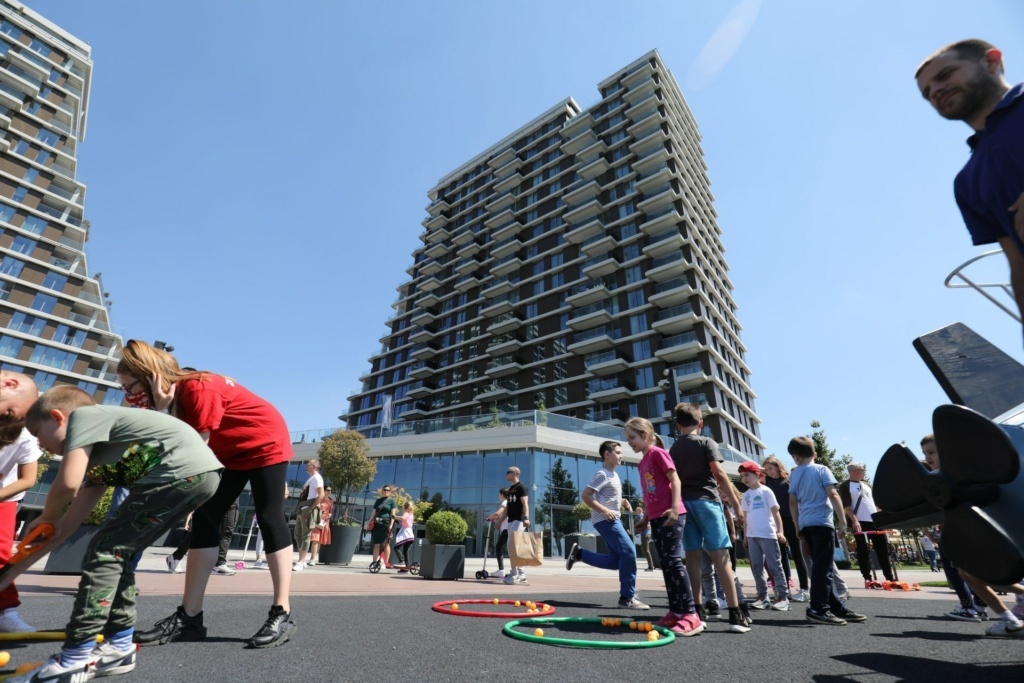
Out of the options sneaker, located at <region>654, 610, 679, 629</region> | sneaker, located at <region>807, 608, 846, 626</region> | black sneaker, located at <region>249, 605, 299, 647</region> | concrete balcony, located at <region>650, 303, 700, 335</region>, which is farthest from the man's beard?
concrete balcony, located at <region>650, 303, 700, 335</region>

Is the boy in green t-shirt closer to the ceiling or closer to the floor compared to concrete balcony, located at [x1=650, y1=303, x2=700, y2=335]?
closer to the floor

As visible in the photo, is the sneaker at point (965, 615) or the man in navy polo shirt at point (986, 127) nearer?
the man in navy polo shirt at point (986, 127)

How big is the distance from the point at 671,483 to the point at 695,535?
0.61 metres

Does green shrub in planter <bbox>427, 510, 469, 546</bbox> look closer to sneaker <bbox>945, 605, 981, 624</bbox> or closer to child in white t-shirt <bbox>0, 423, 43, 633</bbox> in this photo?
child in white t-shirt <bbox>0, 423, 43, 633</bbox>

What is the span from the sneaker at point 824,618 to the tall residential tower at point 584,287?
115ft

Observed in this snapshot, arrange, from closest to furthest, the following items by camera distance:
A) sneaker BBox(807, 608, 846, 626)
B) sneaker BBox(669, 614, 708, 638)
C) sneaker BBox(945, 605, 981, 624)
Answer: sneaker BBox(669, 614, 708, 638) → sneaker BBox(807, 608, 846, 626) → sneaker BBox(945, 605, 981, 624)

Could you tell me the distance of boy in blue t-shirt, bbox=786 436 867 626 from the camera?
4.66 m

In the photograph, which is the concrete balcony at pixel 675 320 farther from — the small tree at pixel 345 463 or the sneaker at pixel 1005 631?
the sneaker at pixel 1005 631

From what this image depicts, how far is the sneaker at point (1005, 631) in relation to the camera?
393 centimetres

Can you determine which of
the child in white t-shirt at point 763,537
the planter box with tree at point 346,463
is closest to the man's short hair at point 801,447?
the child in white t-shirt at point 763,537

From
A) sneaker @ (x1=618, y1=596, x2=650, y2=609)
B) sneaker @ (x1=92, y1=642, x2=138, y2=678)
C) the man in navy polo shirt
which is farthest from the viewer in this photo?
sneaker @ (x1=618, y1=596, x2=650, y2=609)

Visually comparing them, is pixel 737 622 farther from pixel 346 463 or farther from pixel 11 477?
pixel 346 463

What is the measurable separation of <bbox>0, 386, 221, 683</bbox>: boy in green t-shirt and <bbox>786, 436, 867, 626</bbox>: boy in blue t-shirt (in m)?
5.04

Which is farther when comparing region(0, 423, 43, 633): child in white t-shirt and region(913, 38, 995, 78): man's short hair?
region(0, 423, 43, 633): child in white t-shirt
